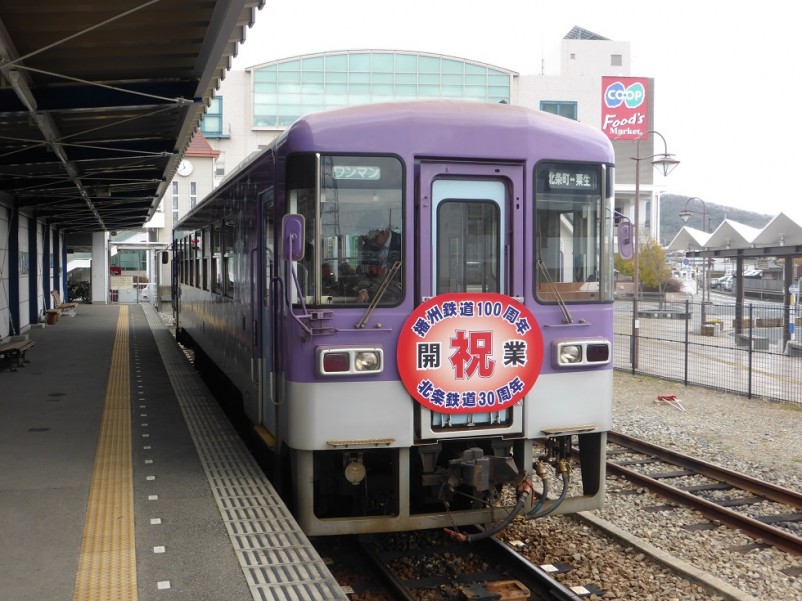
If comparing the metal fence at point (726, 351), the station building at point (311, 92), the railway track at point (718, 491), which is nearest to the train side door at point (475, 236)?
the railway track at point (718, 491)

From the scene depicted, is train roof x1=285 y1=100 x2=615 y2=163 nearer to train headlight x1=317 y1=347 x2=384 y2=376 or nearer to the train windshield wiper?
the train windshield wiper

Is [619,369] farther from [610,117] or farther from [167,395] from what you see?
[610,117]

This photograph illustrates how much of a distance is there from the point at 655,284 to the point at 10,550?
46657mm

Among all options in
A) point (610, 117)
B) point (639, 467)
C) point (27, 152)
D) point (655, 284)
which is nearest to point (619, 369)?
point (639, 467)

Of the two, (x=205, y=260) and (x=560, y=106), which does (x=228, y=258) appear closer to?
(x=205, y=260)

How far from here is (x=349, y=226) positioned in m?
5.36

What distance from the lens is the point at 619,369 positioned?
17281 mm

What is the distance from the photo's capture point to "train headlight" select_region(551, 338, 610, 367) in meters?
5.73

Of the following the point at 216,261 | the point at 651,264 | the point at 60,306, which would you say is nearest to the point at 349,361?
the point at 216,261

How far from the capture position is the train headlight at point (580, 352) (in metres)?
5.73

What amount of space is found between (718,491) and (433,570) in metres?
3.70

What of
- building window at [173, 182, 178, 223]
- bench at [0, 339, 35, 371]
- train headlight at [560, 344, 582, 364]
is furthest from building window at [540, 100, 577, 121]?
train headlight at [560, 344, 582, 364]

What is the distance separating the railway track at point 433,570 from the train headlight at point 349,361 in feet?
4.45

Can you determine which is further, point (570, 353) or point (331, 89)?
point (331, 89)
